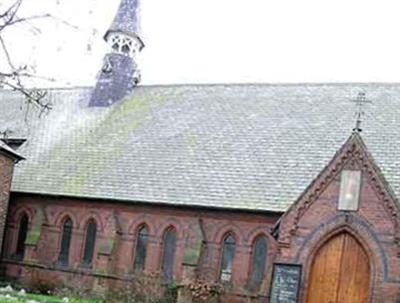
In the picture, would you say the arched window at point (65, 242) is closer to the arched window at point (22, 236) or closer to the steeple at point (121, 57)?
the arched window at point (22, 236)

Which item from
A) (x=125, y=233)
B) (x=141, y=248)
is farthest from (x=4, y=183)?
(x=141, y=248)

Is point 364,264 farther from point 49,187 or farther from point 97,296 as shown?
point 49,187

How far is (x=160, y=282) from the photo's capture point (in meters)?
25.3

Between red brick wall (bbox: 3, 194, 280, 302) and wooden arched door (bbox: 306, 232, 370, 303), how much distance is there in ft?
8.47

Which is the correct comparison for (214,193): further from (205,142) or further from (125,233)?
(125,233)

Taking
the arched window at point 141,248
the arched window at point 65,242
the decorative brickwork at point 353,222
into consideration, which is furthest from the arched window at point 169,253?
the decorative brickwork at point 353,222

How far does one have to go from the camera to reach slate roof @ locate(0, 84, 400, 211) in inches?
1035

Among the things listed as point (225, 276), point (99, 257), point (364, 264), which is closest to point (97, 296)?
point (99, 257)

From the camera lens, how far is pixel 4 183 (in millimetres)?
28750

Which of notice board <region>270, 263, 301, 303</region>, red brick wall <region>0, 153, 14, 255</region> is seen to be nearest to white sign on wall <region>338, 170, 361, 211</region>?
notice board <region>270, 263, 301, 303</region>

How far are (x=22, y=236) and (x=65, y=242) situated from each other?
2.18m

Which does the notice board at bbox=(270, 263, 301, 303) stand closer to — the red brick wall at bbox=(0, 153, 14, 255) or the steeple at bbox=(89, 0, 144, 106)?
the red brick wall at bbox=(0, 153, 14, 255)

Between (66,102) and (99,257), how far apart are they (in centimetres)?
1083

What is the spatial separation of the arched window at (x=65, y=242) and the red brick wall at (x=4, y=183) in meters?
2.53
